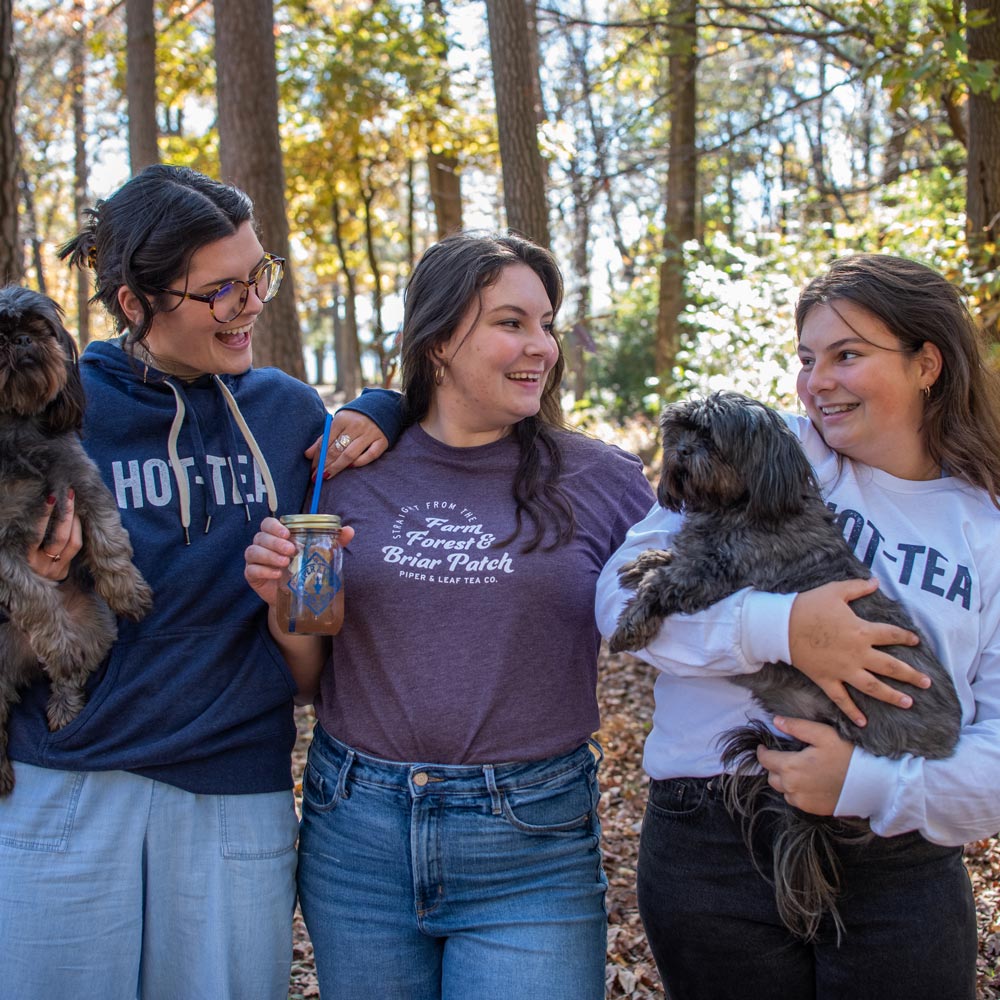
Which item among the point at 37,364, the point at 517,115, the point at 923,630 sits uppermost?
the point at 517,115

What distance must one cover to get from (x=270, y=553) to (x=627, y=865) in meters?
3.89

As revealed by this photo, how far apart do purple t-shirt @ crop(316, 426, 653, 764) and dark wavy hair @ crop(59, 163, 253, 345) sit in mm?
866

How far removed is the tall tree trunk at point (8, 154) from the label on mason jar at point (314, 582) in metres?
3.70

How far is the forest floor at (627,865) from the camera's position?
459 centimetres

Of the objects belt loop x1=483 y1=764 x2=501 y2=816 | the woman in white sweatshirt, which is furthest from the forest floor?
belt loop x1=483 y1=764 x2=501 y2=816

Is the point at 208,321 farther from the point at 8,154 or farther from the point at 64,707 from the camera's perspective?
the point at 8,154

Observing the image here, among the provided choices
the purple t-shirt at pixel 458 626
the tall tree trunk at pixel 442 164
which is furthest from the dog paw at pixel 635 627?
the tall tree trunk at pixel 442 164

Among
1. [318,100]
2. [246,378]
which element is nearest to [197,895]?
[246,378]

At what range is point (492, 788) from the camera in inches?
111

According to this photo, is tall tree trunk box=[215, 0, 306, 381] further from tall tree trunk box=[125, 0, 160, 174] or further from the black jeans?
the black jeans

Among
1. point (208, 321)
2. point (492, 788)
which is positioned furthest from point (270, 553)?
point (492, 788)

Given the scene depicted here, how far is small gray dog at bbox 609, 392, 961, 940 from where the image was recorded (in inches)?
100

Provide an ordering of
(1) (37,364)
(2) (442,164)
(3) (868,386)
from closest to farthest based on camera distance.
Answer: (3) (868,386)
(1) (37,364)
(2) (442,164)

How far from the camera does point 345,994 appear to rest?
282 cm
